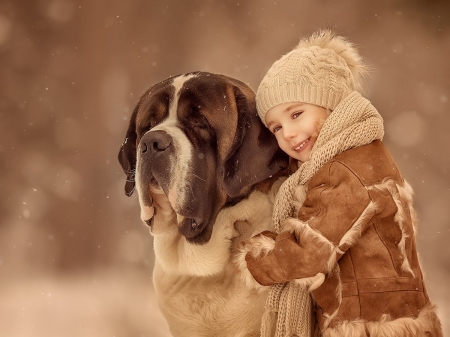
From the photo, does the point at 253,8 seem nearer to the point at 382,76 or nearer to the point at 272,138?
the point at 382,76

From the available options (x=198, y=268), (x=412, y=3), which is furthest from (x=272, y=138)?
(x=412, y=3)

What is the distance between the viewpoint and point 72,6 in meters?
2.33

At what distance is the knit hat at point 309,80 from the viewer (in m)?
1.39

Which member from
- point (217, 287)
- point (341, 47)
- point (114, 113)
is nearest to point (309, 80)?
point (341, 47)

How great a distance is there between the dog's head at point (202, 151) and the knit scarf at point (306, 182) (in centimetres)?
19

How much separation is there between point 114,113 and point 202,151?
1.04 m

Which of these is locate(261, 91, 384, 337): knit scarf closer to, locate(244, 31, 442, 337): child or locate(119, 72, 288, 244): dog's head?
locate(244, 31, 442, 337): child

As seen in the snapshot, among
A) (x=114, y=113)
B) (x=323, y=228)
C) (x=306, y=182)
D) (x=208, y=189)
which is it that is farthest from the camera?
(x=114, y=113)

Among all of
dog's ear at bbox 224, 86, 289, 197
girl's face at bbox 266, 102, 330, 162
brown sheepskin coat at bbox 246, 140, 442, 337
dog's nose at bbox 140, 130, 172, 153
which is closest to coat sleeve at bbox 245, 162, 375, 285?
brown sheepskin coat at bbox 246, 140, 442, 337

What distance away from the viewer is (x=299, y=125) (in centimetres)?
140

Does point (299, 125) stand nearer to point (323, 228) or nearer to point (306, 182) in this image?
point (306, 182)

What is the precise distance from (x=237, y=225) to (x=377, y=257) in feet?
1.55

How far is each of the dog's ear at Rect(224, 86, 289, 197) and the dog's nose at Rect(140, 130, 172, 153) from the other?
209mm

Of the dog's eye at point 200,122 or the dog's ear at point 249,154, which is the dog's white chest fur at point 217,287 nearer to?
the dog's ear at point 249,154
